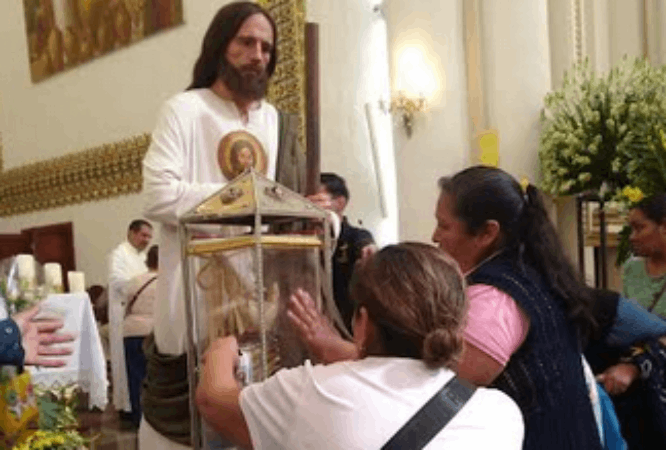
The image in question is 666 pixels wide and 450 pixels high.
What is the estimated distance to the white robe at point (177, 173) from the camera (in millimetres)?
2258

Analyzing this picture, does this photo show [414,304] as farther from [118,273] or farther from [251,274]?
[118,273]

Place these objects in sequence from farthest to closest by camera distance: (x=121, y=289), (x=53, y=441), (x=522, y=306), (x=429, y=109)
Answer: (x=121, y=289), (x=429, y=109), (x=53, y=441), (x=522, y=306)

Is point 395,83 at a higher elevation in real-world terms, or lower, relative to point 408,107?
higher

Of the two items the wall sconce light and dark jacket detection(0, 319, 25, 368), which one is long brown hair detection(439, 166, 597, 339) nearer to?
dark jacket detection(0, 319, 25, 368)

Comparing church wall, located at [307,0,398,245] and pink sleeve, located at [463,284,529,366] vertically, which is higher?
church wall, located at [307,0,398,245]

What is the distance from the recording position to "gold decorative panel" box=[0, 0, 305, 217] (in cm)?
773

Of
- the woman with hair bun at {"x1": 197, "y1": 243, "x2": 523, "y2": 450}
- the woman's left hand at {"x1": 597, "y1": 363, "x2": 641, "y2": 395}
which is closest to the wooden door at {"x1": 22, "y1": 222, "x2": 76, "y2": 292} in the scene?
the woman's left hand at {"x1": 597, "y1": 363, "x2": 641, "y2": 395}

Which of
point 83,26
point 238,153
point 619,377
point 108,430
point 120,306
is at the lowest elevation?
point 108,430

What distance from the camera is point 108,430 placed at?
22.5 feet

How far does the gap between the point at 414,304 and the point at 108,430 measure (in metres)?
5.85

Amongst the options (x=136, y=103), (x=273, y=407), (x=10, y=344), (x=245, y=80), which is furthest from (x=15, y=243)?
(x=273, y=407)

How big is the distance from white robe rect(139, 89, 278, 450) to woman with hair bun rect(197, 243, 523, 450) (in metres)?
0.73

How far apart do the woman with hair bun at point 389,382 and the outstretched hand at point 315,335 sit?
36cm

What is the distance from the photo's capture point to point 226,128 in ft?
7.85
